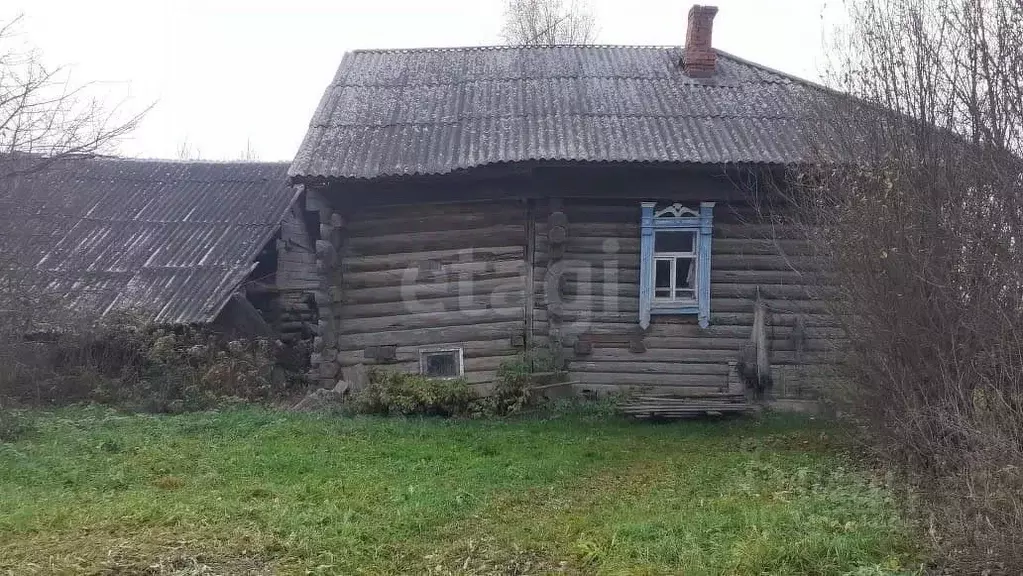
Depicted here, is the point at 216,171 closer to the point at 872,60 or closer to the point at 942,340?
the point at 872,60

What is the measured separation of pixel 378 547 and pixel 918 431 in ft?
14.6

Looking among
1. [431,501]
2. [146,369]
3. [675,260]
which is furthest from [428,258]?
[431,501]

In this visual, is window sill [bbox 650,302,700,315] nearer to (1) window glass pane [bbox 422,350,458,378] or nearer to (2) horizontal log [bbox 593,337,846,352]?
(2) horizontal log [bbox 593,337,846,352]

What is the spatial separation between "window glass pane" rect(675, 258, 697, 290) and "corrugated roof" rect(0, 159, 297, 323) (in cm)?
746

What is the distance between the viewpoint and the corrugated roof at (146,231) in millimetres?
10742

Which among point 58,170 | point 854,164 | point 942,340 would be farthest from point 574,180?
point 58,170

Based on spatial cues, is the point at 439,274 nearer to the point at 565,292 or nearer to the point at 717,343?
Result: the point at 565,292

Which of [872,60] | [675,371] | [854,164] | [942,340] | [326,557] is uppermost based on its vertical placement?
[872,60]

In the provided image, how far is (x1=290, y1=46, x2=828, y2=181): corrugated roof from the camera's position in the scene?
31.7 ft

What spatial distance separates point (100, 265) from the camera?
41.7 feet

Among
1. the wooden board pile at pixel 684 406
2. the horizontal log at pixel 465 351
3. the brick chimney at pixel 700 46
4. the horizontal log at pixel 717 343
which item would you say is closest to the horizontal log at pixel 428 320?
A: the horizontal log at pixel 465 351

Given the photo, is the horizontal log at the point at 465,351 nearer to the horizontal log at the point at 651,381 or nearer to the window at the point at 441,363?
the window at the point at 441,363

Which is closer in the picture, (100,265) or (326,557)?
(326,557)

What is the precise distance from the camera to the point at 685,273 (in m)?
10.3
